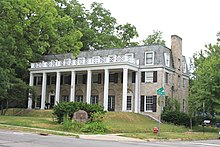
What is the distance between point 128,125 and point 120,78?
49.0 ft

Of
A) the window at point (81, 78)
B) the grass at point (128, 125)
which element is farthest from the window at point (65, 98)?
the grass at point (128, 125)

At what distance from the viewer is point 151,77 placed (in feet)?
135

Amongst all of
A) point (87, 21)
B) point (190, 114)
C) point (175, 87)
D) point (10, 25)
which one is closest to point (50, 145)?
point (10, 25)

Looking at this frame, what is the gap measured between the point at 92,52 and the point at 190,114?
57.5 ft

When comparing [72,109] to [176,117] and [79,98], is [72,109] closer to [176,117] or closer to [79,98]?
[176,117]

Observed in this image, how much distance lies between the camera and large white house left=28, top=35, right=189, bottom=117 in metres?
40.4

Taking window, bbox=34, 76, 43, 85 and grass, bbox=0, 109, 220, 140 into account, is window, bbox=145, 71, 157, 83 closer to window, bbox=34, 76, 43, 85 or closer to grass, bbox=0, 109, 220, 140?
grass, bbox=0, 109, 220, 140

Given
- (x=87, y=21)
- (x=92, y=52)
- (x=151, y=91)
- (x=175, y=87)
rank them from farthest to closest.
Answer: (x=87, y=21) → (x=92, y=52) → (x=175, y=87) → (x=151, y=91)

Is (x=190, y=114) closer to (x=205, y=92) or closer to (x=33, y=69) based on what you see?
(x=205, y=92)

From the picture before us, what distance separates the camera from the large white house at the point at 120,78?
Result: 4044 centimetres

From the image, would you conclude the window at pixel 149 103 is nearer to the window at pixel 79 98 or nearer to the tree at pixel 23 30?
the window at pixel 79 98

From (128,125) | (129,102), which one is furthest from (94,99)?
(128,125)

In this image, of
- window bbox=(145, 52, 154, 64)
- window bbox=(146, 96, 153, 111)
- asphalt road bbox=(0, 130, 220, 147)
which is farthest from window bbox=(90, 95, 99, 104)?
asphalt road bbox=(0, 130, 220, 147)

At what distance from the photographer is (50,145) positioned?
1334 cm
